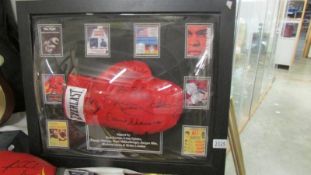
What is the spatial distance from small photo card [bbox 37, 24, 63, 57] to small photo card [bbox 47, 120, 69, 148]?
0.60ft

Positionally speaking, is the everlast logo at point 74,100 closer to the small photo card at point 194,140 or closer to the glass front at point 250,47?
the small photo card at point 194,140

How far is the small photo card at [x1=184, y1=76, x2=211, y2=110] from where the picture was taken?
655 mm

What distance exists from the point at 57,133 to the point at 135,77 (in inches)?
10.9

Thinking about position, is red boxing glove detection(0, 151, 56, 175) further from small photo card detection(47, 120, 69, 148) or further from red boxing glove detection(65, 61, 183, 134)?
red boxing glove detection(65, 61, 183, 134)

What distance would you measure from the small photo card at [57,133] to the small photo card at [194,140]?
316 mm

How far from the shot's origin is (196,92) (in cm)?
66

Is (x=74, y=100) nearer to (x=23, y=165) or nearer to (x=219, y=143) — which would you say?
(x=23, y=165)

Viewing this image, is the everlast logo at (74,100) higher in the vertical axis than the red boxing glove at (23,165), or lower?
higher

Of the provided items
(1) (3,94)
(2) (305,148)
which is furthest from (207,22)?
(2) (305,148)

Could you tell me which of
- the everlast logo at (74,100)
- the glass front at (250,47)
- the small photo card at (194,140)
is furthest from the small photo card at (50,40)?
the glass front at (250,47)

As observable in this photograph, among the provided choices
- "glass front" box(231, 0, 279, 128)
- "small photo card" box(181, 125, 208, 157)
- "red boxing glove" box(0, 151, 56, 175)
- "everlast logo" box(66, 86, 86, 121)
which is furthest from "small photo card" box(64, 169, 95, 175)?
"glass front" box(231, 0, 279, 128)

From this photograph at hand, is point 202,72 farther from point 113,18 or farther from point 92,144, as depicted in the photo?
point 92,144

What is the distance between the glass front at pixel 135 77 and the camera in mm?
644

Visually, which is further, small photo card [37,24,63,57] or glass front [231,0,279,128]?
glass front [231,0,279,128]
